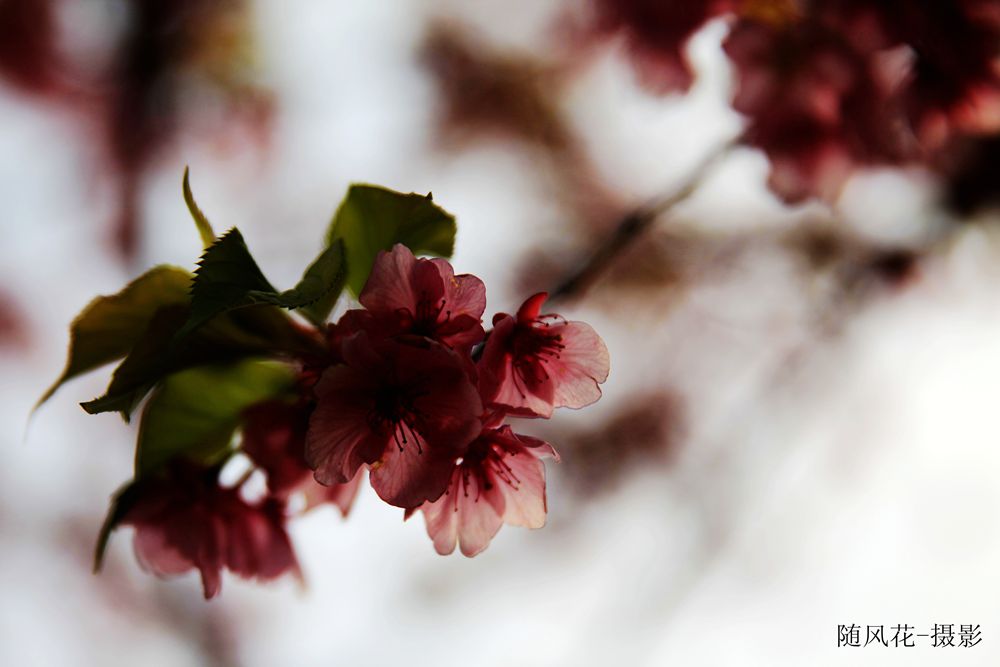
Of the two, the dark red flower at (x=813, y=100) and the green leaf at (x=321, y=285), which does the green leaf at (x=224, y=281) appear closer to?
the green leaf at (x=321, y=285)

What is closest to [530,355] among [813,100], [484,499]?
[484,499]

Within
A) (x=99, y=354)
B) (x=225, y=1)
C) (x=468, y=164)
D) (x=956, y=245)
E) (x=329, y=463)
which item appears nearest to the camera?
(x=329, y=463)

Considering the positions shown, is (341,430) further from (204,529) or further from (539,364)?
(204,529)

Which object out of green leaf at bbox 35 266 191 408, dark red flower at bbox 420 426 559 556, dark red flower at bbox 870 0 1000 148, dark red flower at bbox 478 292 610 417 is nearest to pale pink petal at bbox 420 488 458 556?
dark red flower at bbox 420 426 559 556

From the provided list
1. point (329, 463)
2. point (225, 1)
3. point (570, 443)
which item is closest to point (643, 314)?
point (570, 443)

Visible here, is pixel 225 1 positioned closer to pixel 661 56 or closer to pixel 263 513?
pixel 661 56
